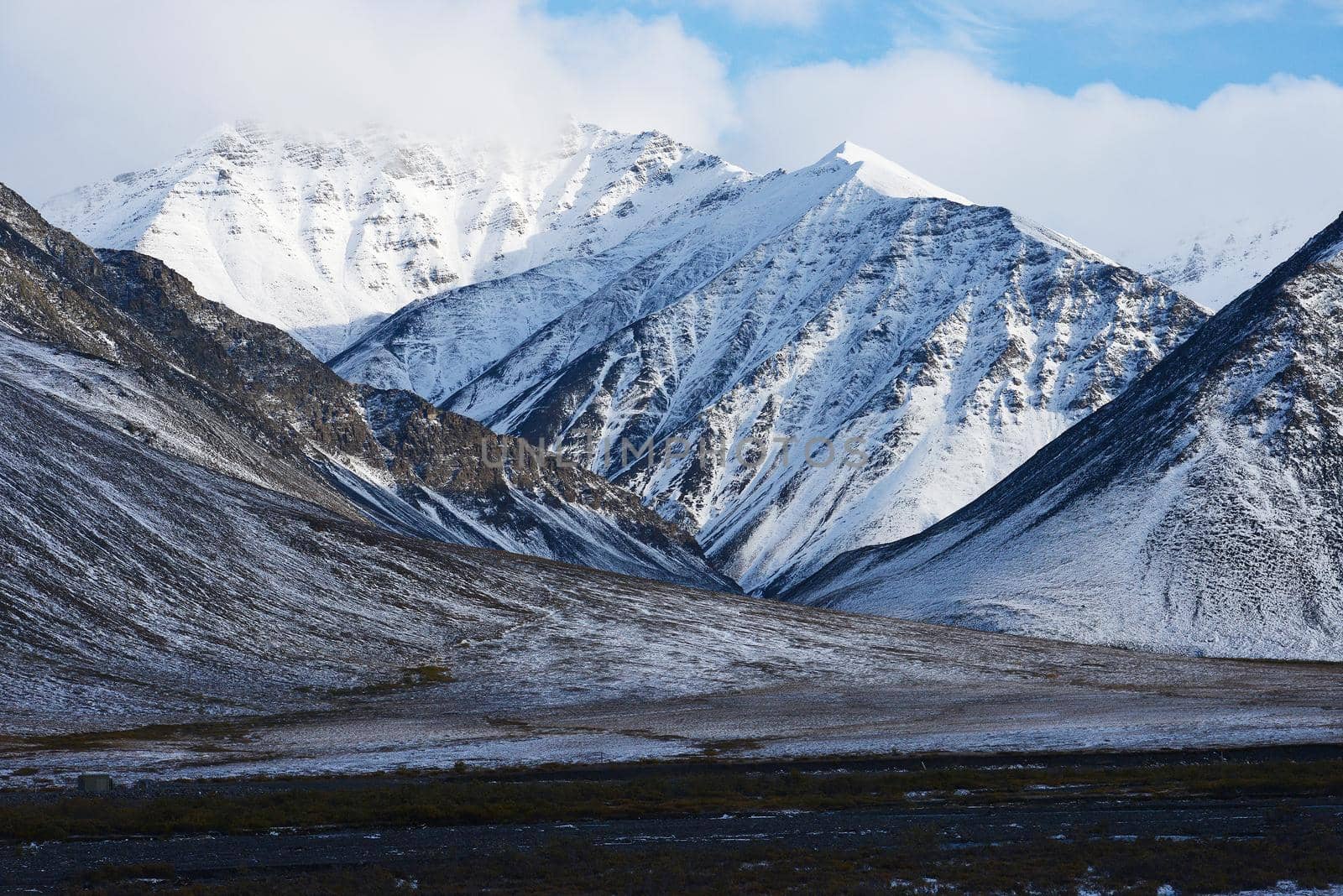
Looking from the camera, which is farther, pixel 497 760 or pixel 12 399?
pixel 12 399

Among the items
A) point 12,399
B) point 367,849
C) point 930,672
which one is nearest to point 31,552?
point 12,399

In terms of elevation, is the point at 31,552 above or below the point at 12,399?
below

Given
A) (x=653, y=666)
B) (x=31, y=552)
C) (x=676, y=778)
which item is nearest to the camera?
(x=676, y=778)

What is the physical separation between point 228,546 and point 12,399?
30460 mm

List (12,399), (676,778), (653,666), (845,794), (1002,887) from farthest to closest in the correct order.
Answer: (12,399)
(653,666)
(676,778)
(845,794)
(1002,887)

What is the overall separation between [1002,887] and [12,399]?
138448mm

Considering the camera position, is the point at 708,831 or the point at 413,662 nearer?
the point at 708,831

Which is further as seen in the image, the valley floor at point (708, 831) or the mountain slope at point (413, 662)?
the mountain slope at point (413, 662)

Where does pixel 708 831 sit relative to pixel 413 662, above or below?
above

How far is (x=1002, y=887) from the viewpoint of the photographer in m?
37.2

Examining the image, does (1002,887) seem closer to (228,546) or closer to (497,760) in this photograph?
(497,760)

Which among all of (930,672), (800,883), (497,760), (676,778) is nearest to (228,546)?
(930,672)

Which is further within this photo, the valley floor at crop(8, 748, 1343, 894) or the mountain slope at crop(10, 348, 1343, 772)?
the mountain slope at crop(10, 348, 1343, 772)

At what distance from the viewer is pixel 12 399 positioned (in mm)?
152250
